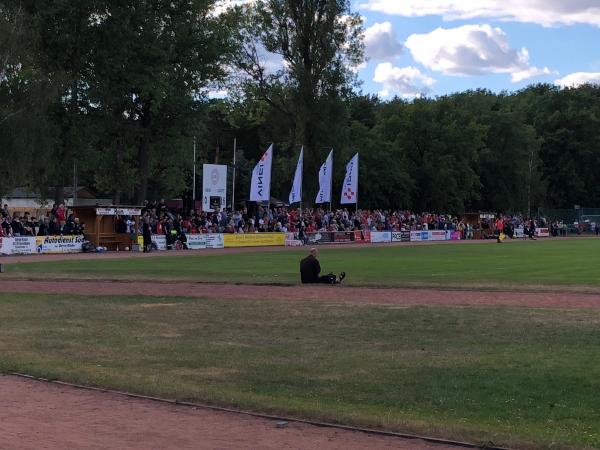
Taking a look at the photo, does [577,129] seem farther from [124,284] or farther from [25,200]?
[124,284]

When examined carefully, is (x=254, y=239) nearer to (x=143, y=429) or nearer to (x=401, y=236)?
(x=401, y=236)

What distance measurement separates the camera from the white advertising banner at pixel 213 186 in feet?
145

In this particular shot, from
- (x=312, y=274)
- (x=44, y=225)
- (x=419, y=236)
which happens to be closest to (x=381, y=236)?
(x=419, y=236)

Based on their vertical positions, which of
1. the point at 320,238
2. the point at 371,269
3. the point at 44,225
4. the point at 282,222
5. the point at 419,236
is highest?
the point at 282,222

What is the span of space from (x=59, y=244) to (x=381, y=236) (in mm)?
28181

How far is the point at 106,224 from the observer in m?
43.1

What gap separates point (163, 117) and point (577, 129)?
6676 cm

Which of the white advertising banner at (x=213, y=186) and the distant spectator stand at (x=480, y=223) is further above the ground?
the white advertising banner at (x=213, y=186)

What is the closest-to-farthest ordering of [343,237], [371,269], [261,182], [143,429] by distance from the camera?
[143,429] < [371,269] < [261,182] < [343,237]

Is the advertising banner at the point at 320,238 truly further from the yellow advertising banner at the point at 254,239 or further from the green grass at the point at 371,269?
the green grass at the point at 371,269

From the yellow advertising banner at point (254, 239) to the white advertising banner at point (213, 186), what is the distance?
133 inches

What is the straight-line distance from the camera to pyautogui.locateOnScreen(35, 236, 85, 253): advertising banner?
38.5 m

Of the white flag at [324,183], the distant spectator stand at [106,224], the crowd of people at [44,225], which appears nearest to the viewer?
the crowd of people at [44,225]

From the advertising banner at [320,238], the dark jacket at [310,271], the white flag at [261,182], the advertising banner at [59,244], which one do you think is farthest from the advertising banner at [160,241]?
the dark jacket at [310,271]
